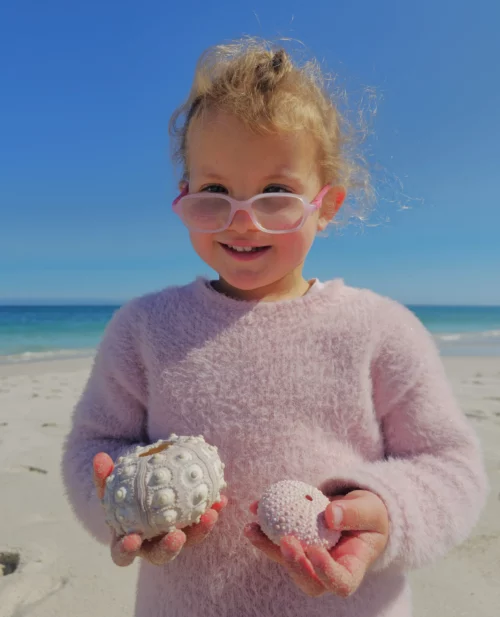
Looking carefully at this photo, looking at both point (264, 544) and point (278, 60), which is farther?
point (278, 60)

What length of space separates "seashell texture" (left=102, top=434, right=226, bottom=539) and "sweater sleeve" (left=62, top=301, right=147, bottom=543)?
37cm

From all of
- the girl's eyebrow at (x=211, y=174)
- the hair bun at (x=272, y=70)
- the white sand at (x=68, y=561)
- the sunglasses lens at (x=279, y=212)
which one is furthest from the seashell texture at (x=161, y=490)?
the white sand at (x=68, y=561)

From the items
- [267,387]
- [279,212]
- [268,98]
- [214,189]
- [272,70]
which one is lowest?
[267,387]

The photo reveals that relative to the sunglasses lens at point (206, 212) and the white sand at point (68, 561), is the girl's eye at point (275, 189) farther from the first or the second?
the white sand at point (68, 561)

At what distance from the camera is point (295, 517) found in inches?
53.1

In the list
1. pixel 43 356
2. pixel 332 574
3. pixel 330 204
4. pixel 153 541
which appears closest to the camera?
pixel 332 574

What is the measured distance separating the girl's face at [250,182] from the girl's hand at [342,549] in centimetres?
73

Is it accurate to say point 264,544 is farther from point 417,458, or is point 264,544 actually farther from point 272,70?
point 272,70

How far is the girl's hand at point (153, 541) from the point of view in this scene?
1355mm

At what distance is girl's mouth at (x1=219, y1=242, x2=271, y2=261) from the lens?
175 centimetres

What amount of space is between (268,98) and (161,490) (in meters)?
1.23

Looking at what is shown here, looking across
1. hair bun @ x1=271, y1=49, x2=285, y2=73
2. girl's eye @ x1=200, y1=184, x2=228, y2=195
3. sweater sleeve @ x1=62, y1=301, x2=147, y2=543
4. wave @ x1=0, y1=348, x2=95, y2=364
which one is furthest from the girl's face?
wave @ x1=0, y1=348, x2=95, y2=364

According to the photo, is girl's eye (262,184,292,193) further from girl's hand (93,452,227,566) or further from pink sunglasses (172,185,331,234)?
girl's hand (93,452,227,566)

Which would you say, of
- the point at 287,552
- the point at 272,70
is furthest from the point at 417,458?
the point at 272,70
